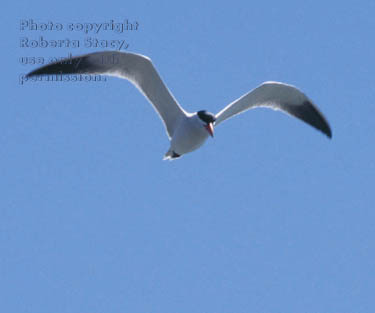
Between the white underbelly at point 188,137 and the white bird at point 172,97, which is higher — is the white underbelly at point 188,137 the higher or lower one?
the lower one

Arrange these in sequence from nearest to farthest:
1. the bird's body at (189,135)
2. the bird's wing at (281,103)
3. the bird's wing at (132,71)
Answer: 1. the bird's wing at (132,71)
2. the bird's body at (189,135)
3. the bird's wing at (281,103)

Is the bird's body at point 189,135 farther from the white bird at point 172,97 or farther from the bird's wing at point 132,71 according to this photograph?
the bird's wing at point 132,71

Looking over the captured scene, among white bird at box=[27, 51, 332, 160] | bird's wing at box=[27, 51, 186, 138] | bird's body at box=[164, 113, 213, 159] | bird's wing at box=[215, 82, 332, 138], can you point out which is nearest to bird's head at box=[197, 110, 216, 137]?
white bird at box=[27, 51, 332, 160]

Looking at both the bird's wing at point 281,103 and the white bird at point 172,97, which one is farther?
the bird's wing at point 281,103

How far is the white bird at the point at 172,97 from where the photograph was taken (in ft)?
45.2

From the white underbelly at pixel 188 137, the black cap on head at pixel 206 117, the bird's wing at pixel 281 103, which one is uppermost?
the bird's wing at pixel 281 103

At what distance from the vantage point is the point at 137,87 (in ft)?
47.4

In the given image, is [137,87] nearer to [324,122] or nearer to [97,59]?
[97,59]

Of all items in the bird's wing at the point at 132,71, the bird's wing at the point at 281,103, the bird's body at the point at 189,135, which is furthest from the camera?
the bird's wing at the point at 281,103

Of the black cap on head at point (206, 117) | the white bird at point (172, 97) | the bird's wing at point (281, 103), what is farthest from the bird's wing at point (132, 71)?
the bird's wing at point (281, 103)

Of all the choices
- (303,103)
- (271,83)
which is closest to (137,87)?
(271,83)

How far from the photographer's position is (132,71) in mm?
14180

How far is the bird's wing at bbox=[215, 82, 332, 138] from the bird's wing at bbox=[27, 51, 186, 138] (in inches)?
38.5

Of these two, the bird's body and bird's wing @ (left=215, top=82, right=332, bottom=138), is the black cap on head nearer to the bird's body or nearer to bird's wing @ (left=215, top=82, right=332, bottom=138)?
the bird's body
